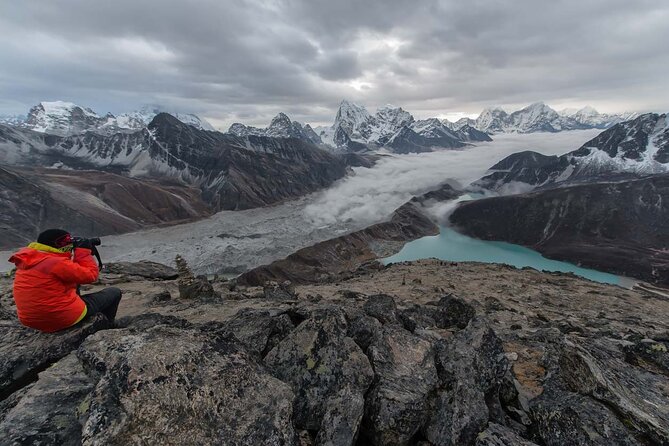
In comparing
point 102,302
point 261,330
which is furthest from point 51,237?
point 261,330

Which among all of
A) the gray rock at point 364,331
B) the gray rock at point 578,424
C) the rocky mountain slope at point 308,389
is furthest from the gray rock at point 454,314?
the gray rock at point 578,424

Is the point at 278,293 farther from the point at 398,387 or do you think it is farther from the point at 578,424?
the point at 578,424

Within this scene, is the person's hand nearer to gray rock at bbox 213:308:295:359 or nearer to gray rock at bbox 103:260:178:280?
gray rock at bbox 213:308:295:359

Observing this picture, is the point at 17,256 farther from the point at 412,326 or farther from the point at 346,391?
the point at 412,326

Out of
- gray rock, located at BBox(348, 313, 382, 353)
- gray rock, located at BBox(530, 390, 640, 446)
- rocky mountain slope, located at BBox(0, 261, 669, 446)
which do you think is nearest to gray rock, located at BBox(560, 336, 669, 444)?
rocky mountain slope, located at BBox(0, 261, 669, 446)

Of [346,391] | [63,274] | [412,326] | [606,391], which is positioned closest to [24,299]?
[63,274]

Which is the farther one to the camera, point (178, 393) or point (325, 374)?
point (325, 374)
